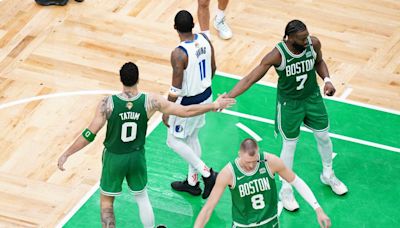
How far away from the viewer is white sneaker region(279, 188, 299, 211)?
11.2 metres

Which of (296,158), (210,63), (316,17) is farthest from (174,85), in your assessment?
(316,17)

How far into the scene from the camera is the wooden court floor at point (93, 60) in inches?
466

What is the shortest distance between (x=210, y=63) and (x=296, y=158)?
1996mm

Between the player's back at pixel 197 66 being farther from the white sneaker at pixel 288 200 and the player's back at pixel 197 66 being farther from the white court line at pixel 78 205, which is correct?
the white court line at pixel 78 205

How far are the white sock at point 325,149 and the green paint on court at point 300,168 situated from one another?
0.26 metres

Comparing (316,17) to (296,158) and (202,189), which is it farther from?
(202,189)

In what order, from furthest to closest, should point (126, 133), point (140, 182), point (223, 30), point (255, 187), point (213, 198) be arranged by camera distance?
1. point (223, 30)
2. point (140, 182)
3. point (126, 133)
4. point (255, 187)
5. point (213, 198)

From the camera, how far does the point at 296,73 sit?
10508 millimetres

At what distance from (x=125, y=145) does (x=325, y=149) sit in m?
2.53

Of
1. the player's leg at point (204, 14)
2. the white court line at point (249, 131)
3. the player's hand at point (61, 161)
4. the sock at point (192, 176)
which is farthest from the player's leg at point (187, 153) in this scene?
the player's leg at point (204, 14)

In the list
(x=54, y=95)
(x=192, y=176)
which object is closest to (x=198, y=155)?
(x=192, y=176)

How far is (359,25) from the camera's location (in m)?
14.9

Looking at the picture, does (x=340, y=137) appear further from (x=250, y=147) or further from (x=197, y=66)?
(x=250, y=147)

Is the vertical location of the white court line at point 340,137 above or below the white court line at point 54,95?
above
